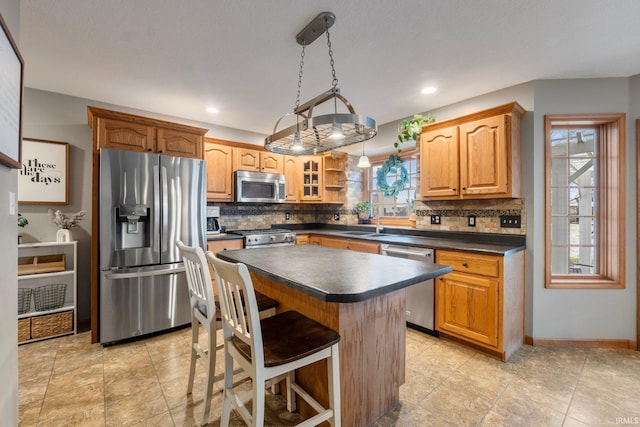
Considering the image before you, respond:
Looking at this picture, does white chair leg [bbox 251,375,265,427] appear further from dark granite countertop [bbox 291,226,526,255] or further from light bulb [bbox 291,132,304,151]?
dark granite countertop [bbox 291,226,526,255]

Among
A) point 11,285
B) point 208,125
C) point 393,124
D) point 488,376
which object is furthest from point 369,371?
point 208,125

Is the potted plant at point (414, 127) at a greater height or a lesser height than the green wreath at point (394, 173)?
greater

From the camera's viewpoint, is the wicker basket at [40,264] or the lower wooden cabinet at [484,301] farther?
the wicker basket at [40,264]

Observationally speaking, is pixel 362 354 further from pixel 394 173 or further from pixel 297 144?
pixel 394 173

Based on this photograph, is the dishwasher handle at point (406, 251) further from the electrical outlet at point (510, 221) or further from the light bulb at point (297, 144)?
the light bulb at point (297, 144)

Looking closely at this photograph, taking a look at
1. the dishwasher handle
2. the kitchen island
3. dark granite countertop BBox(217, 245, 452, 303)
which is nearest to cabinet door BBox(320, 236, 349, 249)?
the dishwasher handle

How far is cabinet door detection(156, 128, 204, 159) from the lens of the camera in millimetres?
2926

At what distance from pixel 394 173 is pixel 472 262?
199 centimetres

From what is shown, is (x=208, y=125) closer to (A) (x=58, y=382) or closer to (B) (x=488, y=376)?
(A) (x=58, y=382)

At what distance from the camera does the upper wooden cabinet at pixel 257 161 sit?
12.9ft

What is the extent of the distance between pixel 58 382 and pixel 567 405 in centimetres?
338

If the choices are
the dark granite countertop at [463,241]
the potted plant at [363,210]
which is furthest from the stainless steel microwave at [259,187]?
the potted plant at [363,210]

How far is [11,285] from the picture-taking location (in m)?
1.43

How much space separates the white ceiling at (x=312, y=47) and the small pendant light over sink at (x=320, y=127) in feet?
0.24
